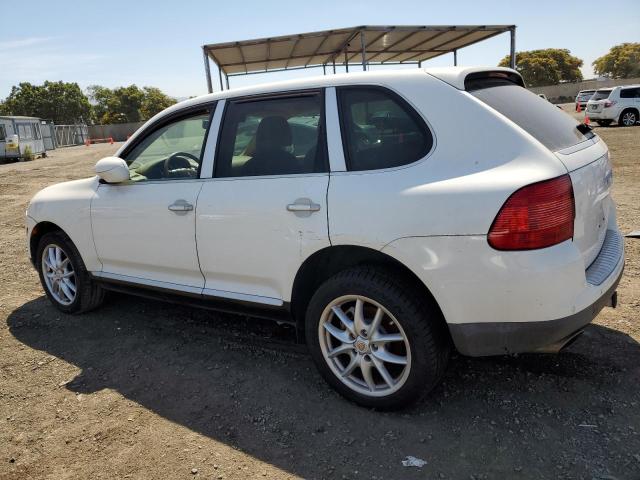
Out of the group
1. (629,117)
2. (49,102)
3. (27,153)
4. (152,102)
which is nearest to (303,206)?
(629,117)

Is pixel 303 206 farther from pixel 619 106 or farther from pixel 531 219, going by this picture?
pixel 619 106

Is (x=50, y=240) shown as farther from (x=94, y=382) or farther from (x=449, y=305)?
(x=449, y=305)

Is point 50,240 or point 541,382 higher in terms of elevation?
point 50,240

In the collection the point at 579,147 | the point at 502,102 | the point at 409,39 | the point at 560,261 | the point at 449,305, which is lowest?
the point at 449,305

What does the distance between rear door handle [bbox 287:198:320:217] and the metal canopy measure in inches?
197

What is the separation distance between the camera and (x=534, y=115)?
265 centimetres

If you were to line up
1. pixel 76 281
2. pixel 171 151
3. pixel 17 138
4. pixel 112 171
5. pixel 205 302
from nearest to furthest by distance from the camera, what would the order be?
1. pixel 205 302
2. pixel 112 171
3. pixel 171 151
4. pixel 76 281
5. pixel 17 138

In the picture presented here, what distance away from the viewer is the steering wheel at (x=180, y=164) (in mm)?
3402

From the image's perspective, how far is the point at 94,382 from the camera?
3.32 m

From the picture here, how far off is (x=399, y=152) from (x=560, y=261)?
93cm

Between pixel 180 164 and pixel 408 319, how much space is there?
2.04 metres

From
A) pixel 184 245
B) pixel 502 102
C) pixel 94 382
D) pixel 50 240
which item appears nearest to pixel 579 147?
pixel 502 102

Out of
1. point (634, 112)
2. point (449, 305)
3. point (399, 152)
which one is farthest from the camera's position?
point (634, 112)

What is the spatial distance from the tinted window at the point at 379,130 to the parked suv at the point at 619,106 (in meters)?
22.7
